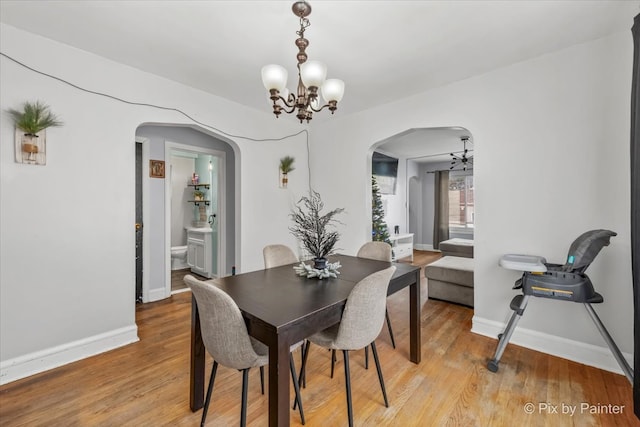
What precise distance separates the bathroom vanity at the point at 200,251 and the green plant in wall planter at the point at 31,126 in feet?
9.03

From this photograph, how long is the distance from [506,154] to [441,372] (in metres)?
2.02

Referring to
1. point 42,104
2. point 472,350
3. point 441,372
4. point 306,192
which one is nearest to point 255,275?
point 441,372

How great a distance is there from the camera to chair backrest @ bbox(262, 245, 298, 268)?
2.47m

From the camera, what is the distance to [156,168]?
3.70 meters

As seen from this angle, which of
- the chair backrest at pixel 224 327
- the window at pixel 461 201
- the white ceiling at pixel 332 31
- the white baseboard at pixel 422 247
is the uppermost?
the white ceiling at pixel 332 31

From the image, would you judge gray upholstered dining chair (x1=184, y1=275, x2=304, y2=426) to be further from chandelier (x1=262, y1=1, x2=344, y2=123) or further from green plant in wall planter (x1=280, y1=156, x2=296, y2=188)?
green plant in wall planter (x1=280, y1=156, x2=296, y2=188)

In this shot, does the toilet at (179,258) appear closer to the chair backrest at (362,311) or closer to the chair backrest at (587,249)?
the chair backrest at (362,311)

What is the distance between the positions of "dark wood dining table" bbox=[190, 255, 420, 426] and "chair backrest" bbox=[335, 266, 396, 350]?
7 centimetres

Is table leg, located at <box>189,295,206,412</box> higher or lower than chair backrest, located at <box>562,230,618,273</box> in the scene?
lower

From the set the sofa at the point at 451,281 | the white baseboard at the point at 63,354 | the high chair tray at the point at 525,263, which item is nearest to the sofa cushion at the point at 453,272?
the sofa at the point at 451,281

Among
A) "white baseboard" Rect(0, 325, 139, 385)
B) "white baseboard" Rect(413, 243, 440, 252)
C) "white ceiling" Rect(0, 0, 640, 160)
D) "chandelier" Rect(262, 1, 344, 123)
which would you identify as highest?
"white ceiling" Rect(0, 0, 640, 160)

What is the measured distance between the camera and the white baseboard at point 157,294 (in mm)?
3683

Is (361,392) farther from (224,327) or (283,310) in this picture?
(224,327)

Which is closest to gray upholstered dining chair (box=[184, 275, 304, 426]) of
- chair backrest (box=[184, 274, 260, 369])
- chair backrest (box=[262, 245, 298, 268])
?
chair backrest (box=[184, 274, 260, 369])
